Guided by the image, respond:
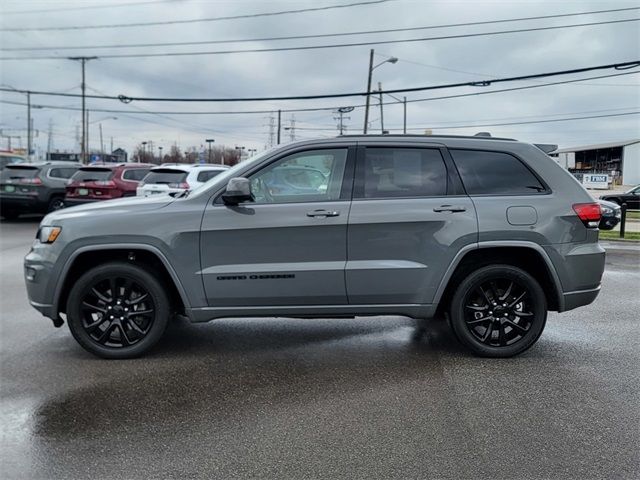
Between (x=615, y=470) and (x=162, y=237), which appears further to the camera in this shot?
(x=162, y=237)

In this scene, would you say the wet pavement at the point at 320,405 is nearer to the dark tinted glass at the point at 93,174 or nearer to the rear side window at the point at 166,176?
the rear side window at the point at 166,176

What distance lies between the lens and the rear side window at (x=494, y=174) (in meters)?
4.45

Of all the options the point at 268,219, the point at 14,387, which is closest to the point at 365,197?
the point at 268,219

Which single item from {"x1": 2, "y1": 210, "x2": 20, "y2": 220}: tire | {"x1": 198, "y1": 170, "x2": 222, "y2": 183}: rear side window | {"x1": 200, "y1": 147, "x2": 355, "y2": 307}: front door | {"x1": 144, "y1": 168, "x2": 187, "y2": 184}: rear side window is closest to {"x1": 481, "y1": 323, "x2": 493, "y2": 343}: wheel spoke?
{"x1": 200, "y1": 147, "x2": 355, "y2": 307}: front door

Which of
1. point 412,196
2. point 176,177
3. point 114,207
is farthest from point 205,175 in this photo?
point 412,196

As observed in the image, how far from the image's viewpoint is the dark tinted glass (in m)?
14.0

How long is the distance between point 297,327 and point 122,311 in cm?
182

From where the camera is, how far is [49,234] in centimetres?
434

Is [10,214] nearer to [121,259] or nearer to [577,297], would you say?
[121,259]

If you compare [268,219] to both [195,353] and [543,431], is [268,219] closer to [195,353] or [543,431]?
[195,353]

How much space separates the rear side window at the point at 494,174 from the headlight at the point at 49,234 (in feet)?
11.5

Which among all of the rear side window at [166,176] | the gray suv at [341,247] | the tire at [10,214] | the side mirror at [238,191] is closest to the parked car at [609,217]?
the rear side window at [166,176]

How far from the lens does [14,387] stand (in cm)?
390

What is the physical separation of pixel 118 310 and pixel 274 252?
1450 mm
